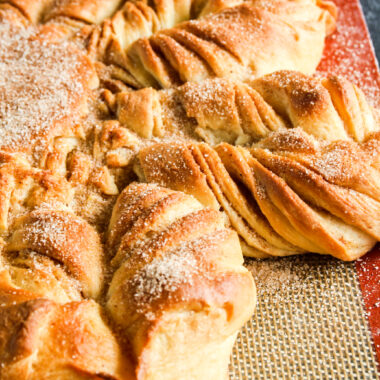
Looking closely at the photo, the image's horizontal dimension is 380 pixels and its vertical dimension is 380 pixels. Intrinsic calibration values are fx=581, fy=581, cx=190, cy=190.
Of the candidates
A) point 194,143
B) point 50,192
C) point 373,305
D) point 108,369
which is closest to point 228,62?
point 194,143

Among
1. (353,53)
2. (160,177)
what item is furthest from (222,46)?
(353,53)

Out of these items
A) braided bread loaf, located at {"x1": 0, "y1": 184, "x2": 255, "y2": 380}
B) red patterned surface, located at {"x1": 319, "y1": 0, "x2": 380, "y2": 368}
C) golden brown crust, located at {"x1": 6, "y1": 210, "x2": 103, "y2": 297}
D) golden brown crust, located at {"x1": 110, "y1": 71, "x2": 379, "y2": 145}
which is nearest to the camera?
braided bread loaf, located at {"x1": 0, "y1": 184, "x2": 255, "y2": 380}

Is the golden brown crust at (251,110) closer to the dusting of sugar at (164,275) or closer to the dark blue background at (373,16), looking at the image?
the dusting of sugar at (164,275)

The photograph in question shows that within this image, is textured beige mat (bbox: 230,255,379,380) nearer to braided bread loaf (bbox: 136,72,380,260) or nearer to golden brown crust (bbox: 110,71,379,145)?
braided bread loaf (bbox: 136,72,380,260)

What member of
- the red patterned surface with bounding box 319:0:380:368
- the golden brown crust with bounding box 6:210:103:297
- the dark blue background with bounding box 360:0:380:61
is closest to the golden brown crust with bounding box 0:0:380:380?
the golden brown crust with bounding box 6:210:103:297

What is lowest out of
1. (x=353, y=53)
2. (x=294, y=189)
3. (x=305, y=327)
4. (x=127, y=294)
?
(x=305, y=327)

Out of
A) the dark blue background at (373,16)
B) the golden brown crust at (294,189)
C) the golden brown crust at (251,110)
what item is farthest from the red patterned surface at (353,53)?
the golden brown crust at (294,189)

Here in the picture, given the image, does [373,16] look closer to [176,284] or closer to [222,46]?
[222,46]
